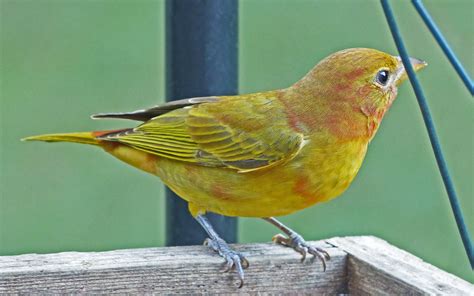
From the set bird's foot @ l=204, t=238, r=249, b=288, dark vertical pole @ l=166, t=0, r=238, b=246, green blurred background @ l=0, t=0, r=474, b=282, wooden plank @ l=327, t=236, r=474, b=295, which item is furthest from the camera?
green blurred background @ l=0, t=0, r=474, b=282

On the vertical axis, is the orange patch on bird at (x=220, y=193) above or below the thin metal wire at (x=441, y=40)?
below

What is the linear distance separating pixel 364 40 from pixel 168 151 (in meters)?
5.41

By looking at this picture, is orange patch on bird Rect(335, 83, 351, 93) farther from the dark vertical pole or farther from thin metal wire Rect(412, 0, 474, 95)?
thin metal wire Rect(412, 0, 474, 95)

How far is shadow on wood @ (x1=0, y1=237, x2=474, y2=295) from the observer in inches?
170

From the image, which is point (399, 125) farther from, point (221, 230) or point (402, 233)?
point (221, 230)

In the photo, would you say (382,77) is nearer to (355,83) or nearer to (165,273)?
(355,83)

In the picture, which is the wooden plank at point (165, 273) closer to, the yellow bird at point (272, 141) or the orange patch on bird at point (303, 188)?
the yellow bird at point (272, 141)

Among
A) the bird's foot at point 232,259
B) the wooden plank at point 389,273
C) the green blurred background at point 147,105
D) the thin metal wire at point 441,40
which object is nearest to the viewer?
the thin metal wire at point 441,40

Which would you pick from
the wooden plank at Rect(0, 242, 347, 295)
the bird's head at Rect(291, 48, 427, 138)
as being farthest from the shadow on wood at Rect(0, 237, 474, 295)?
the bird's head at Rect(291, 48, 427, 138)

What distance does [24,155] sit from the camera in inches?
372

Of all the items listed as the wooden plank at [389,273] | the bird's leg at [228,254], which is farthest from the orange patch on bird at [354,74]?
the bird's leg at [228,254]

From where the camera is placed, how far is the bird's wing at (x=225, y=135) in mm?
4879

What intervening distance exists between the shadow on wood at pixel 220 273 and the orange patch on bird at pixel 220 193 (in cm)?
21

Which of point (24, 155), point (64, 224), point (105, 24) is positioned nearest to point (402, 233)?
point (64, 224)
